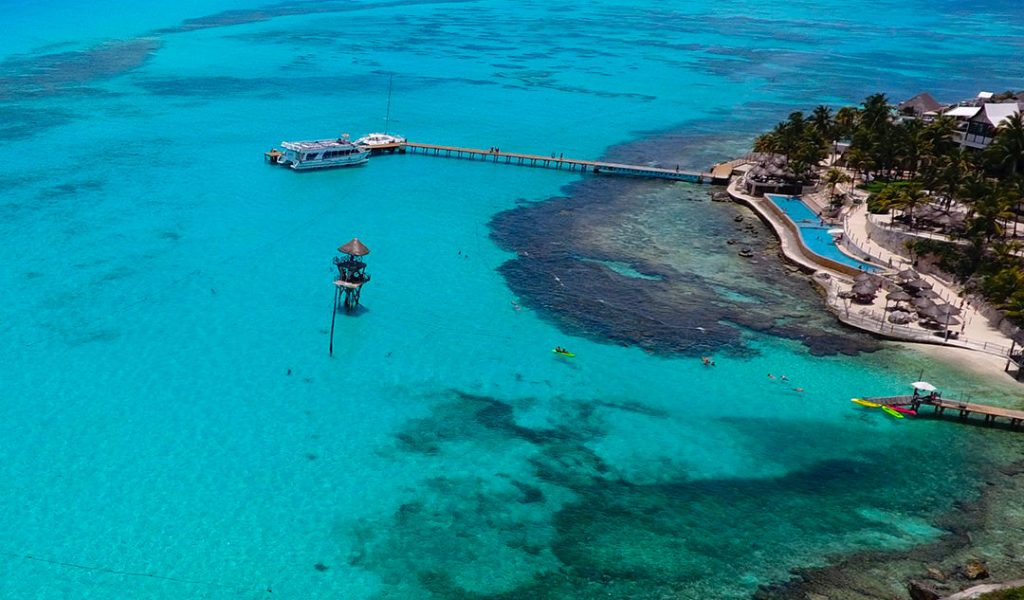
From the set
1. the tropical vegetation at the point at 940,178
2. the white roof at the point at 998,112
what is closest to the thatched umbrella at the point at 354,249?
the tropical vegetation at the point at 940,178

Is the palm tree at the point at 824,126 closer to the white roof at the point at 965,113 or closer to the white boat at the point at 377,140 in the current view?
the white roof at the point at 965,113

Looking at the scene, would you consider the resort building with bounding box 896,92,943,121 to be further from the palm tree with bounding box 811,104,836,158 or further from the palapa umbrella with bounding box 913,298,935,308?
the palapa umbrella with bounding box 913,298,935,308

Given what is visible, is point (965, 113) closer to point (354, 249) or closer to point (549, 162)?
point (549, 162)

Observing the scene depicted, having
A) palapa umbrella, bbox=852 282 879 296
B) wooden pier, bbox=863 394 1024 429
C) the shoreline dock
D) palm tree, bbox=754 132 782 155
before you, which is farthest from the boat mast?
wooden pier, bbox=863 394 1024 429

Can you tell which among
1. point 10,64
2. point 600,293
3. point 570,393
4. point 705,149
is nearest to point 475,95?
point 705,149

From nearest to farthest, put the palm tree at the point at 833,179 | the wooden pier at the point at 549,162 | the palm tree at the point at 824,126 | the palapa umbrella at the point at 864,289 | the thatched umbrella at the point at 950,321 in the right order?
the thatched umbrella at the point at 950,321, the palapa umbrella at the point at 864,289, the palm tree at the point at 833,179, the palm tree at the point at 824,126, the wooden pier at the point at 549,162
